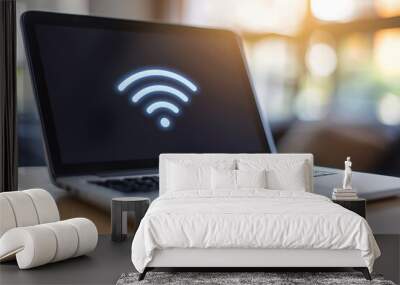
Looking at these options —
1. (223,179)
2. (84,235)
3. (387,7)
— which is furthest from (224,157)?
(387,7)

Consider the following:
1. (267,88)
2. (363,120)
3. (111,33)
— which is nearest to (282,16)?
(267,88)

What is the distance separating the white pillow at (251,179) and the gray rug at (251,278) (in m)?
0.97

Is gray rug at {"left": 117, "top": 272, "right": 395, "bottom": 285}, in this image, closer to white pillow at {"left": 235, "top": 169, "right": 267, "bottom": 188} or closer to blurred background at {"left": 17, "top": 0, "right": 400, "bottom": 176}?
white pillow at {"left": 235, "top": 169, "right": 267, "bottom": 188}

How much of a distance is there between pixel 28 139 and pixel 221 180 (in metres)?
1.79

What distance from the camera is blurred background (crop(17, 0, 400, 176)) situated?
5738 millimetres

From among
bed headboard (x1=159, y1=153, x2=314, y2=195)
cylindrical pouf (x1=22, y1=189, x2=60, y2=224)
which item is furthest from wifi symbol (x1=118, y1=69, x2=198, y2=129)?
cylindrical pouf (x1=22, y1=189, x2=60, y2=224)

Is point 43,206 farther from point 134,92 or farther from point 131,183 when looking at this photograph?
point 134,92

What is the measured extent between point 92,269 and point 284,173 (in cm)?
171

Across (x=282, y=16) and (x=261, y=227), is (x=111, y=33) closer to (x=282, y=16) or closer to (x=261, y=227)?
(x=282, y=16)

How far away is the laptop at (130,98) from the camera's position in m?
5.36

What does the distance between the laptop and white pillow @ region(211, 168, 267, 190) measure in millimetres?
638

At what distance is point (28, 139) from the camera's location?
5684mm

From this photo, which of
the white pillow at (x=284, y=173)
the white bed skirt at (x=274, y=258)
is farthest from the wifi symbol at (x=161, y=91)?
the white bed skirt at (x=274, y=258)

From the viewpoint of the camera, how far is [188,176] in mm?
5184
